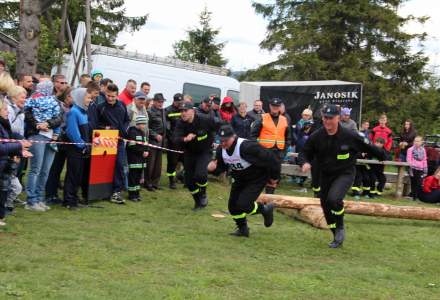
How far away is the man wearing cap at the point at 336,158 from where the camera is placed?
323 inches

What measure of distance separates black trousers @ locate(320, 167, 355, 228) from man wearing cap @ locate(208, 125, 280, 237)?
0.72 m

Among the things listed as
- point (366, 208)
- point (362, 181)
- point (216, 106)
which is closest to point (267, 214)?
point (366, 208)

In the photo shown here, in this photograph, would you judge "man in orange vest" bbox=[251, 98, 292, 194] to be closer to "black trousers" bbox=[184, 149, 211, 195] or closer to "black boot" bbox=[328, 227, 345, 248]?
"black trousers" bbox=[184, 149, 211, 195]

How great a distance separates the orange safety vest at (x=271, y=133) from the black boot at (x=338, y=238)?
3825 millimetres

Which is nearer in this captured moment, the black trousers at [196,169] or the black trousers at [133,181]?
the black trousers at [196,169]

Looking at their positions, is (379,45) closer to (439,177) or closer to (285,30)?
(285,30)

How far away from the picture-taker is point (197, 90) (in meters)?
19.9

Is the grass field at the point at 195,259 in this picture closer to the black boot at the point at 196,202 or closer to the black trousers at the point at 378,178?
the black boot at the point at 196,202

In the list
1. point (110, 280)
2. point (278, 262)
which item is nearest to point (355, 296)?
point (278, 262)

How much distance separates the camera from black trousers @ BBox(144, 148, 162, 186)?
11.9 m

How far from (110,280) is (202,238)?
101 inches

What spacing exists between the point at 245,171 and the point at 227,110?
Answer: 5619 mm

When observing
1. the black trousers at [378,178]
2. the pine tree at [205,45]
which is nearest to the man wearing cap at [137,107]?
the black trousers at [378,178]

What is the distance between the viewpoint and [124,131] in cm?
1039
